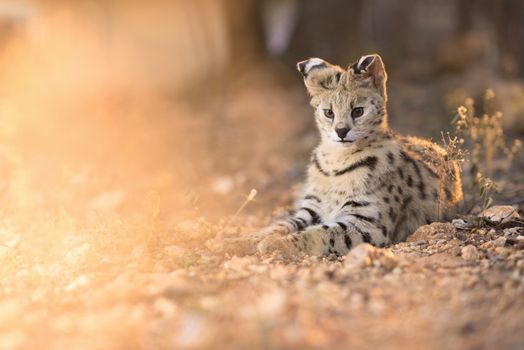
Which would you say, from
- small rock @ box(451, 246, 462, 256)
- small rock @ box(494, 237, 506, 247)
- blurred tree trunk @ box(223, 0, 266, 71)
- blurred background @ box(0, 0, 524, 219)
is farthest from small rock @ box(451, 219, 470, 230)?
blurred tree trunk @ box(223, 0, 266, 71)

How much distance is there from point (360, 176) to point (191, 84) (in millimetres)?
7131

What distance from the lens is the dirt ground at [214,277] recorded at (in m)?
3.19

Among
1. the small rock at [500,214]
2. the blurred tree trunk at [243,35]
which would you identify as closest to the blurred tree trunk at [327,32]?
the blurred tree trunk at [243,35]

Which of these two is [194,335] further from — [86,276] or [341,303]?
[86,276]

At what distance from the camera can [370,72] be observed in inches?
210

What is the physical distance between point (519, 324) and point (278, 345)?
110 centimetres

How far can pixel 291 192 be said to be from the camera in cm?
725

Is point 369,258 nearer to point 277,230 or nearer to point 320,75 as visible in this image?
point 277,230

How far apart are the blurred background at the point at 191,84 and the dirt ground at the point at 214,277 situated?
0.68 m

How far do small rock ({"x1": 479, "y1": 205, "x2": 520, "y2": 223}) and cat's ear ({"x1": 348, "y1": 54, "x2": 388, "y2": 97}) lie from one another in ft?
3.95

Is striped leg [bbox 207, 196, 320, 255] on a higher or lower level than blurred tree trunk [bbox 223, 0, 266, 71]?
lower

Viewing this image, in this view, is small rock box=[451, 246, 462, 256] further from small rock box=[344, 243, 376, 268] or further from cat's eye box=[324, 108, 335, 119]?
cat's eye box=[324, 108, 335, 119]

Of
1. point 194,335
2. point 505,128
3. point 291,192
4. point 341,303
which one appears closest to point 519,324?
point 341,303

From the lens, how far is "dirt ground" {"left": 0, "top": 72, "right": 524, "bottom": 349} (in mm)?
3186
